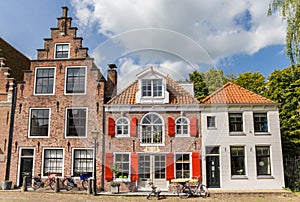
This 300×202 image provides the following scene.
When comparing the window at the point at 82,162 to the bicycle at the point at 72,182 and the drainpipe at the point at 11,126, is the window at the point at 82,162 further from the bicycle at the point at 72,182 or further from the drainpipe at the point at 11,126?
the drainpipe at the point at 11,126

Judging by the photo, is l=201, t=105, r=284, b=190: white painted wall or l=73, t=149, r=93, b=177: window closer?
l=201, t=105, r=284, b=190: white painted wall

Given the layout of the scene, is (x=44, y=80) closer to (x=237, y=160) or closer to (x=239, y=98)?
(x=239, y=98)

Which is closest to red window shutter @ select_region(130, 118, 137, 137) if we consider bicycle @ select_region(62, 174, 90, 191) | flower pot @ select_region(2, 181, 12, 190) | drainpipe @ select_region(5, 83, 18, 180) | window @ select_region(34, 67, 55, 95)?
bicycle @ select_region(62, 174, 90, 191)

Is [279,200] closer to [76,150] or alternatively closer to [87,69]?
[76,150]

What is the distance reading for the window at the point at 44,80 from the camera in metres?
15.4

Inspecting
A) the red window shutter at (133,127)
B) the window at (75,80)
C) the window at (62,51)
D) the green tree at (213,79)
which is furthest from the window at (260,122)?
the window at (62,51)

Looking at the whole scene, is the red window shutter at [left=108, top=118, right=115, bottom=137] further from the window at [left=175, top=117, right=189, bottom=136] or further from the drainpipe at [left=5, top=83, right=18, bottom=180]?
the drainpipe at [left=5, top=83, right=18, bottom=180]

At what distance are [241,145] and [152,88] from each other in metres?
5.54

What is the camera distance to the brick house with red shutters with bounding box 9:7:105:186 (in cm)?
1458

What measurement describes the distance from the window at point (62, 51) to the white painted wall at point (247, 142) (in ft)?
27.3

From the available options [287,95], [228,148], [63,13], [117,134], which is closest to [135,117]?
[117,134]

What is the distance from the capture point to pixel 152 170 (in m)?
14.2

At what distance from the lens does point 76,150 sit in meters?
14.6

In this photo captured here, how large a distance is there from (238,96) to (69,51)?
→ 979 cm
